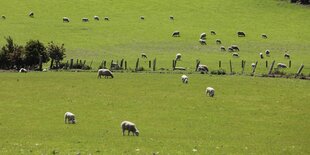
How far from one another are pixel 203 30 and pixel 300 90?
50587 mm

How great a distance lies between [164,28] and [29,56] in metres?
36.3

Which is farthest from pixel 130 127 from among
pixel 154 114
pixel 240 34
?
pixel 240 34

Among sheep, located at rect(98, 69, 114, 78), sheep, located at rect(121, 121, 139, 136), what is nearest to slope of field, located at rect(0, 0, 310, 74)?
sheep, located at rect(98, 69, 114, 78)

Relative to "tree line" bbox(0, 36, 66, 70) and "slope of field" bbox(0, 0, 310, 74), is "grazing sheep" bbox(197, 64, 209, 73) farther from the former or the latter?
"tree line" bbox(0, 36, 66, 70)

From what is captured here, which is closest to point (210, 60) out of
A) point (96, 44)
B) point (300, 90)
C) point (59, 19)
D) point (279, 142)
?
point (96, 44)

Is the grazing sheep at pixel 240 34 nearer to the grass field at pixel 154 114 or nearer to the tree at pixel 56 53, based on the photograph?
the grass field at pixel 154 114

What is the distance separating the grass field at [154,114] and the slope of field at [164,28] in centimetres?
1777

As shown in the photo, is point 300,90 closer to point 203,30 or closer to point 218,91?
point 218,91

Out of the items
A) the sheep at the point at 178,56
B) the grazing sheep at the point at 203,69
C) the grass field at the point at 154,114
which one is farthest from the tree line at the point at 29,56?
the grazing sheep at the point at 203,69

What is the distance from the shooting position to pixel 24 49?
78.4 metres

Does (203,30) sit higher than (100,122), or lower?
higher

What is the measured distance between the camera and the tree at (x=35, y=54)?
77.8 meters

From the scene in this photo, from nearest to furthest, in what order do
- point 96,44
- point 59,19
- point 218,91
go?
1. point 218,91
2. point 96,44
3. point 59,19

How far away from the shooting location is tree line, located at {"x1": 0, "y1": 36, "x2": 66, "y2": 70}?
254 ft
